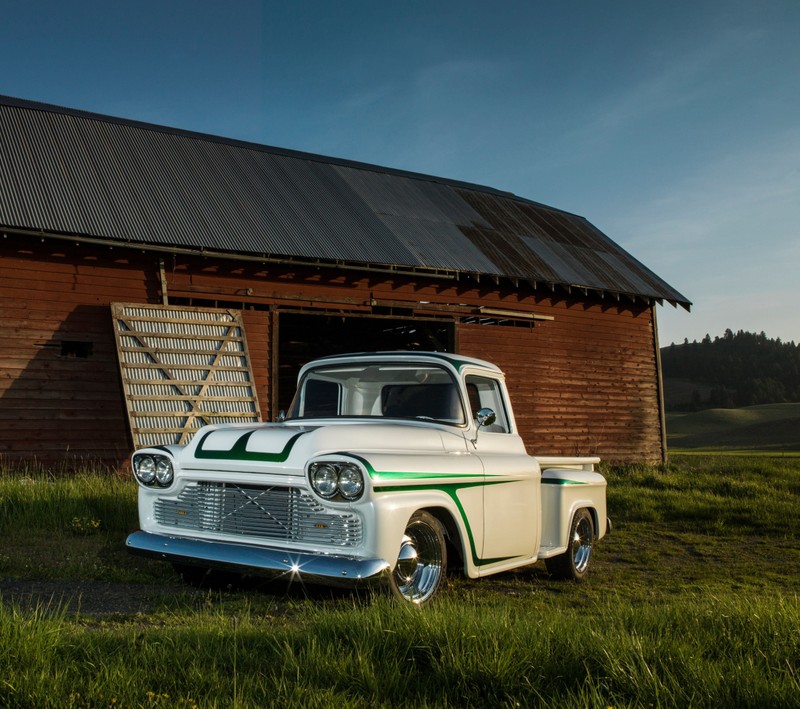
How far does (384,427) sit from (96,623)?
6.80 feet

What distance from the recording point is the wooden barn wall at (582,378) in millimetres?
18594

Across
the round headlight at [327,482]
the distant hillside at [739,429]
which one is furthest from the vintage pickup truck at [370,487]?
the distant hillside at [739,429]

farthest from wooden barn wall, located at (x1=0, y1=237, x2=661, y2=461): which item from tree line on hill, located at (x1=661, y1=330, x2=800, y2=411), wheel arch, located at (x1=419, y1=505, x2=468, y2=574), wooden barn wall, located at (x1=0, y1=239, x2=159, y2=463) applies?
tree line on hill, located at (x1=661, y1=330, x2=800, y2=411)

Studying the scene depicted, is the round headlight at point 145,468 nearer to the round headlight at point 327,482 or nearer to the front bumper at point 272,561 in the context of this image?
the front bumper at point 272,561

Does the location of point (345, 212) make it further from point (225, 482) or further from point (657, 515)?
point (225, 482)

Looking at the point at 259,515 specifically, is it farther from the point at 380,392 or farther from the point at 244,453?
the point at 380,392

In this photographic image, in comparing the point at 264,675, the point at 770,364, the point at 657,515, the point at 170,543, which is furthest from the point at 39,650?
the point at 770,364

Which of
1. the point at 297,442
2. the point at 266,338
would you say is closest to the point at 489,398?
the point at 297,442

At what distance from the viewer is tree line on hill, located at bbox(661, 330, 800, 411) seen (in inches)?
3703

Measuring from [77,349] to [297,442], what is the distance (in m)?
9.87

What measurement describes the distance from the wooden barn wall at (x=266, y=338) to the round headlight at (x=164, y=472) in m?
8.42

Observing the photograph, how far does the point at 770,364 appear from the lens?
102312 mm

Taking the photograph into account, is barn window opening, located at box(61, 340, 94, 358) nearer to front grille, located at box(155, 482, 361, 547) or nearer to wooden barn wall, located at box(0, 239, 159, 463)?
wooden barn wall, located at box(0, 239, 159, 463)

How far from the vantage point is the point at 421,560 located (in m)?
5.26
